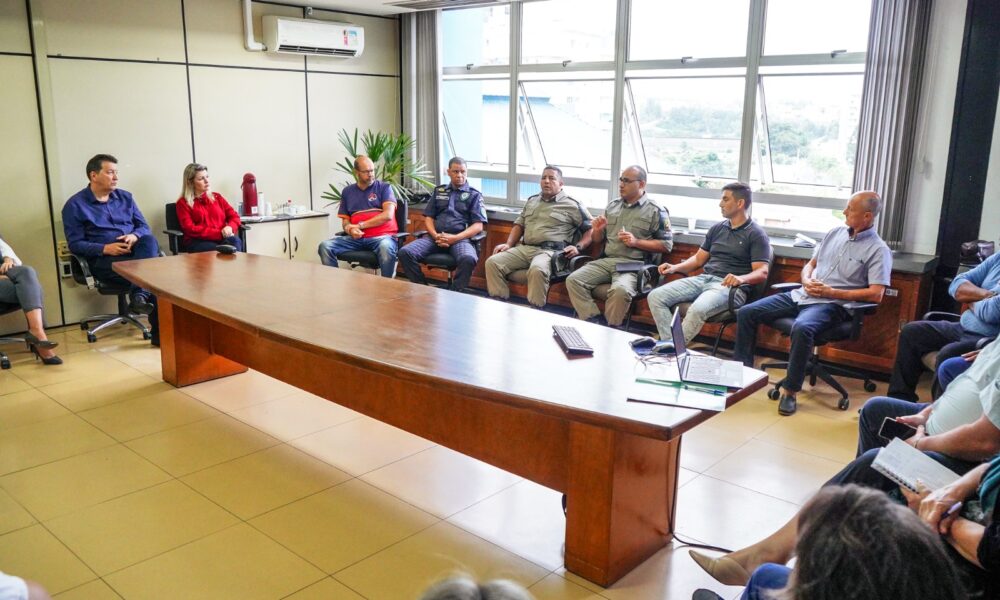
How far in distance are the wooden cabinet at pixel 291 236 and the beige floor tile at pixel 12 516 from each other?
3520 mm

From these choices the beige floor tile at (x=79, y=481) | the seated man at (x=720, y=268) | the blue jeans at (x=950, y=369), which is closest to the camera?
the beige floor tile at (x=79, y=481)

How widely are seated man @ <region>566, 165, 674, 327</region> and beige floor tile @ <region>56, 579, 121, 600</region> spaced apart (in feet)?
11.9

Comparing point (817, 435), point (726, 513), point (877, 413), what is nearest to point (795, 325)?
point (817, 435)

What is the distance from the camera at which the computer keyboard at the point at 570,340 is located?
2926mm

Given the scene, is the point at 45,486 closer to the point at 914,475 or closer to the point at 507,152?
the point at 914,475

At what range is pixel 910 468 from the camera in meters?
2.24

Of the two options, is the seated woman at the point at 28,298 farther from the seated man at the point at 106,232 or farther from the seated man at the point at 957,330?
the seated man at the point at 957,330

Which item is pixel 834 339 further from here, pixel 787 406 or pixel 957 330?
pixel 957 330

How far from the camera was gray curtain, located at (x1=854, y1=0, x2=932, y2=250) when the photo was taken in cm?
470

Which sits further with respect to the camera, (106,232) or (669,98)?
(669,98)

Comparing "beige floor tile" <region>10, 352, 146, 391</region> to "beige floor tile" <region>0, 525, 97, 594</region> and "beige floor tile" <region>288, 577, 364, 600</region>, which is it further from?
"beige floor tile" <region>288, 577, 364, 600</region>

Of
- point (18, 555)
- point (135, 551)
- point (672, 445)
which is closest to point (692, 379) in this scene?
point (672, 445)

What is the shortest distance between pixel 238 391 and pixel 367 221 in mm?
2469

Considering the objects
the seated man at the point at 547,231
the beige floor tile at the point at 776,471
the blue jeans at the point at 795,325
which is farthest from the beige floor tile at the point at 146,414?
the blue jeans at the point at 795,325
